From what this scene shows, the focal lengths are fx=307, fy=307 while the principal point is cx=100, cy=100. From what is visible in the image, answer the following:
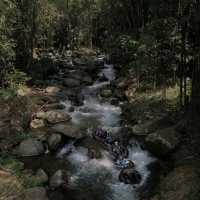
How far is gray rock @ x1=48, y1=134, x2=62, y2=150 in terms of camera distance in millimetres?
15229

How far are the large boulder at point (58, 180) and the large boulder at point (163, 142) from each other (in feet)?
14.2

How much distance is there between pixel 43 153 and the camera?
586 inches

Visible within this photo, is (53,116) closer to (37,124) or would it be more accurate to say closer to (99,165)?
(37,124)

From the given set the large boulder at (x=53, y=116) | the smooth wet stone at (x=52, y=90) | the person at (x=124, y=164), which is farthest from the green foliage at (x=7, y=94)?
the person at (x=124, y=164)

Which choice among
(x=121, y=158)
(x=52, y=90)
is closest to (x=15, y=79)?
(x=52, y=90)

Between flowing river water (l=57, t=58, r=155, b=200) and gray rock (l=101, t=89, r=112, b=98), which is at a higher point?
gray rock (l=101, t=89, r=112, b=98)

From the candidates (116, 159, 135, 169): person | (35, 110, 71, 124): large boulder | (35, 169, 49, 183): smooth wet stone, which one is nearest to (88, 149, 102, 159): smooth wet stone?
(116, 159, 135, 169): person

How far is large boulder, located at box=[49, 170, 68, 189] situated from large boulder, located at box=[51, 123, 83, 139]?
3.61 metres

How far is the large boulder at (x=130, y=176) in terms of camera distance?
1240 cm

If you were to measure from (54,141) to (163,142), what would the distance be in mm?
5387

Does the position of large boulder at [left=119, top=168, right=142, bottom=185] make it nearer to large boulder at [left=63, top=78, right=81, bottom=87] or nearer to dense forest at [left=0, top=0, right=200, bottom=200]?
dense forest at [left=0, top=0, right=200, bottom=200]

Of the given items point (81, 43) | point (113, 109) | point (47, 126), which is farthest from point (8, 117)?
point (81, 43)

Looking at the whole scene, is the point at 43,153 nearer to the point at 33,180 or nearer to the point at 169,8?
the point at 33,180

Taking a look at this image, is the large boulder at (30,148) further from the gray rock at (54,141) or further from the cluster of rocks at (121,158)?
the cluster of rocks at (121,158)
